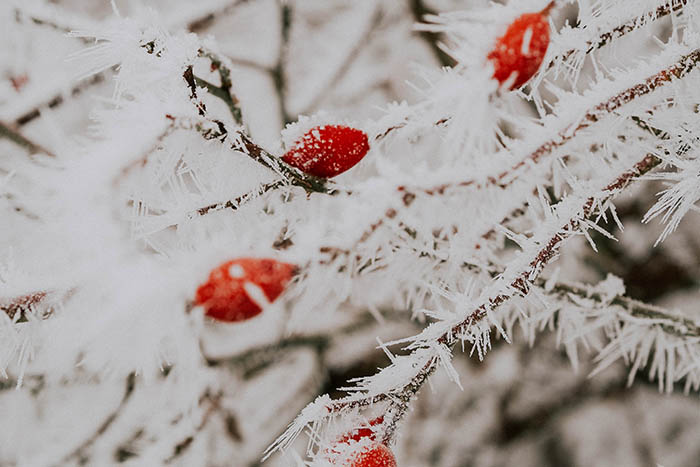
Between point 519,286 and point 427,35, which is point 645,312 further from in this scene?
point 427,35

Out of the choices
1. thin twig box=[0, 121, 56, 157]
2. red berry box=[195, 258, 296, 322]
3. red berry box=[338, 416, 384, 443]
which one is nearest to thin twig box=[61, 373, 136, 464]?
thin twig box=[0, 121, 56, 157]

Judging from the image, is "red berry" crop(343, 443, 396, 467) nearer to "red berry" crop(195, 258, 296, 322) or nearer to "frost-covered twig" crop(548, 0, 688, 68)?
"red berry" crop(195, 258, 296, 322)


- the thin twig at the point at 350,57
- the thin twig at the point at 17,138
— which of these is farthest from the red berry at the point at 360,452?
the thin twig at the point at 350,57

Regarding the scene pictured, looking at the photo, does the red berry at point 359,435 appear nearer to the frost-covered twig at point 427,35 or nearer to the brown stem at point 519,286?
the brown stem at point 519,286

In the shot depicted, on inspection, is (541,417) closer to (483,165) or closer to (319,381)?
(319,381)

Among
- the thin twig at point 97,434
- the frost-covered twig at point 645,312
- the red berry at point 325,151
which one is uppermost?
the red berry at point 325,151

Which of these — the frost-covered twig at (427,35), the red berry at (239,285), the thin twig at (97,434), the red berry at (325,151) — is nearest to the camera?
the red berry at (239,285)
